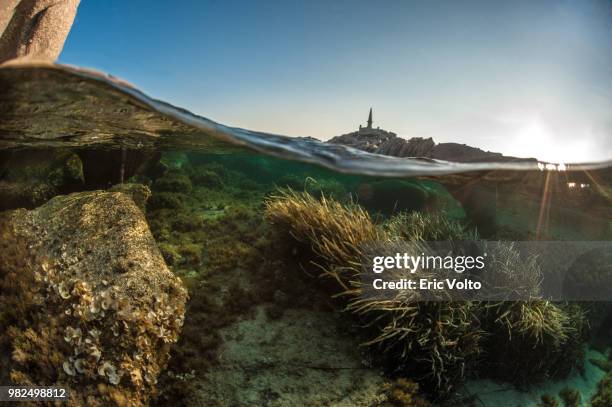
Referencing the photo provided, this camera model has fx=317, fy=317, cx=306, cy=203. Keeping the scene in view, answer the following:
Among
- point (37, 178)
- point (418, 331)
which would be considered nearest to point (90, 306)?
point (418, 331)

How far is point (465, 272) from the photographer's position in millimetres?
5637

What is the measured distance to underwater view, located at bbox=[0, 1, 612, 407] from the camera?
4441mm

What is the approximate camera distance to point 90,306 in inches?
178

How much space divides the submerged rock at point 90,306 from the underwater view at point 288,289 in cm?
3

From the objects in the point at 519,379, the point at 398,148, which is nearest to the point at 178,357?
the point at 519,379

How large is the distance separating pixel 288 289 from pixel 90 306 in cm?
342

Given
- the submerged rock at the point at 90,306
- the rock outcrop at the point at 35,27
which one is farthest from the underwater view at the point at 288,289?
the rock outcrop at the point at 35,27

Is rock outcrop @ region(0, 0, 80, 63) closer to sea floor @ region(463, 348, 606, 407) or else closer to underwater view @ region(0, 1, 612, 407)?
underwater view @ region(0, 1, 612, 407)

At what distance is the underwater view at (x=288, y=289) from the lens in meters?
4.44

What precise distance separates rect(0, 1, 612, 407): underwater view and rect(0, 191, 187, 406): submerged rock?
3 cm

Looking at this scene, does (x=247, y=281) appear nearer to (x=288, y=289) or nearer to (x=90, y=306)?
(x=288, y=289)

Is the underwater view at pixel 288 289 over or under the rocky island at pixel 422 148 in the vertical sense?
under

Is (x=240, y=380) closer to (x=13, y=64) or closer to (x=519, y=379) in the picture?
(x=519, y=379)

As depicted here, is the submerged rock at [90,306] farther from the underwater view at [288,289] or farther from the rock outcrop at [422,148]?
the rock outcrop at [422,148]
